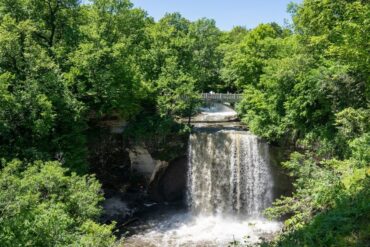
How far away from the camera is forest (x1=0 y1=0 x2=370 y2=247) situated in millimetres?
11562

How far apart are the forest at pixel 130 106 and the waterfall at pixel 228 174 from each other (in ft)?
4.39

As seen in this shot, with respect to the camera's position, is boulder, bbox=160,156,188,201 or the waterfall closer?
the waterfall

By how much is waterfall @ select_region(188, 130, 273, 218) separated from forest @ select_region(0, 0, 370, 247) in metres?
1.34

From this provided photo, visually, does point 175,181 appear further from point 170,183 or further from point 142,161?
point 142,161

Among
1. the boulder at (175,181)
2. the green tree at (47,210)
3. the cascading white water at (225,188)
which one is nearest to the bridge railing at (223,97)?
the cascading white water at (225,188)

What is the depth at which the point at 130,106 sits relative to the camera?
22.6 metres

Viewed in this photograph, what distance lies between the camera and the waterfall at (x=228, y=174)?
2275cm

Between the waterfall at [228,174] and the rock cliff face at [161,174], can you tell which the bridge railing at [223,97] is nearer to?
the waterfall at [228,174]

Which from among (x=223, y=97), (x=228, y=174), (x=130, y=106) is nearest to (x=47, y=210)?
(x=130, y=106)

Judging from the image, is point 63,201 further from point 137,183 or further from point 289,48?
point 289,48

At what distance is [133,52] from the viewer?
27.0 meters

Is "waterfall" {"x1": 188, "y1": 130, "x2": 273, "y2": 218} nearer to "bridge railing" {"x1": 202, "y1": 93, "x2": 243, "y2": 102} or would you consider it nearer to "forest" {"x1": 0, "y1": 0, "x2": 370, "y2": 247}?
"forest" {"x1": 0, "y1": 0, "x2": 370, "y2": 247}

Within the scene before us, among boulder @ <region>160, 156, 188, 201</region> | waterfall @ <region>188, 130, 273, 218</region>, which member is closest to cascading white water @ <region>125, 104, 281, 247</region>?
waterfall @ <region>188, 130, 273, 218</region>

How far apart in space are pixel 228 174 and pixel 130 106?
7.41 metres
